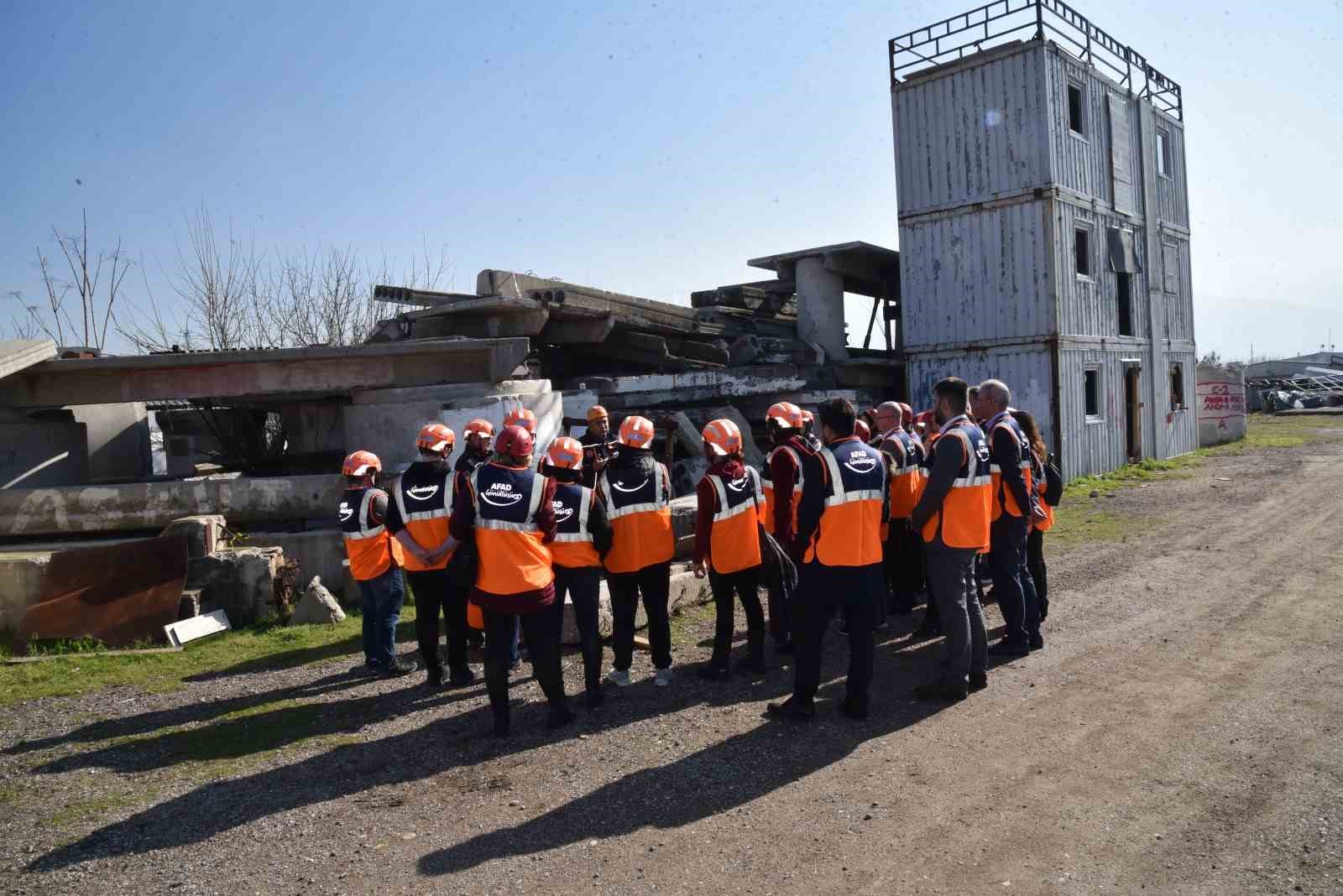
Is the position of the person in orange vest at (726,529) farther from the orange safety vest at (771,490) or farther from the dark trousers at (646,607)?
the dark trousers at (646,607)

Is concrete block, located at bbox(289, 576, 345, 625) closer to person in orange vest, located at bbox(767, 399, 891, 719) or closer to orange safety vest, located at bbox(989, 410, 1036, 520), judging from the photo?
person in orange vest, located at bbox(767, 399, 891, 719)

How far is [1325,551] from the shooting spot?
33.2 feet

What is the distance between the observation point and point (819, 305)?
2022 cm

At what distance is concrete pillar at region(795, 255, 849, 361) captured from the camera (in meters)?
20.2

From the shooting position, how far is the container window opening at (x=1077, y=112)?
62.7ft

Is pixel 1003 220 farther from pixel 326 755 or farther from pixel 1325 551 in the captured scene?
pixel 326 755

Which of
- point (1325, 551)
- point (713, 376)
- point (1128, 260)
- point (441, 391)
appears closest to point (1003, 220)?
point (1128, 260)

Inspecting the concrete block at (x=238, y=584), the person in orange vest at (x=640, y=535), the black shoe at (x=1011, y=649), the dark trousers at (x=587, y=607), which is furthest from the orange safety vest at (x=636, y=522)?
the concrete block at (x=238, y=584)

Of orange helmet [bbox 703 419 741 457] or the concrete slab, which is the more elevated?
the concrete slab

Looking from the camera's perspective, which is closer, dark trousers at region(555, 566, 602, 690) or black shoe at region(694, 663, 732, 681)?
dark trousers at region(555, 566, 602, 690)

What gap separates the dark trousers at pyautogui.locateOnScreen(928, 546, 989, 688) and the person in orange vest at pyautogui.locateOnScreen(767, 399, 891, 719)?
0.59 m

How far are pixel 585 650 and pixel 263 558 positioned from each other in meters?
4.33

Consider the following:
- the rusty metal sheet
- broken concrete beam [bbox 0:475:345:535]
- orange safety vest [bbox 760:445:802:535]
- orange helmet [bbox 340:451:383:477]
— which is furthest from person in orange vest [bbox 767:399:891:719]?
broken concrete beam [bbox 0:475:345:535]

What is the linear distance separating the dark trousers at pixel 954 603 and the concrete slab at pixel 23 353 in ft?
32.5
